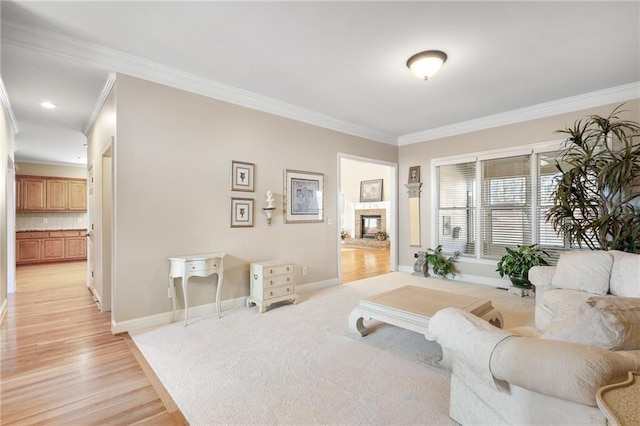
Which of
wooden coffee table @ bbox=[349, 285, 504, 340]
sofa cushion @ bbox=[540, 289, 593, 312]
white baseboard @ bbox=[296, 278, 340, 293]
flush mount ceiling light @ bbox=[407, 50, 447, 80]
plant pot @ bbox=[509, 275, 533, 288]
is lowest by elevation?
white baseboard @ bbox=[296, 278, 340, 293]

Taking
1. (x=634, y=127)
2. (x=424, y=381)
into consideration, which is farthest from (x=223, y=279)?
(x=634, y=127)

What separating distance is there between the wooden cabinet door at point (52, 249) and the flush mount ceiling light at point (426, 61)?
9034mm

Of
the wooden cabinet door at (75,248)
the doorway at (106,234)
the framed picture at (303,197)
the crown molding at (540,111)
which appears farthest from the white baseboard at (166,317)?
the wooden cabinet door at (75,248)

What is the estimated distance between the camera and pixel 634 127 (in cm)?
378

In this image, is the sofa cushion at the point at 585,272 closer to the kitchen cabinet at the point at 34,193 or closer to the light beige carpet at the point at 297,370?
the light beige carpet at the point at 297,370

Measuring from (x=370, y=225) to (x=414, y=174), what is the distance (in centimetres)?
533

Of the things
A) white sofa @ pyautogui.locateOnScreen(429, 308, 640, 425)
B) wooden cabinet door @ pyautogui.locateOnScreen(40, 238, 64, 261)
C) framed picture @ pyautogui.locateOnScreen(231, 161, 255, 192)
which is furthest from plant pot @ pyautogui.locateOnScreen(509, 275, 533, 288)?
wooden cabinet door @ pyautogui.locateOnScreen(40, 238, 64, 261)

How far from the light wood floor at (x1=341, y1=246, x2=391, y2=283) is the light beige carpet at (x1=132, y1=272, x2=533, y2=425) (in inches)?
87.8

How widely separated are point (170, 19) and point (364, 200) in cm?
934

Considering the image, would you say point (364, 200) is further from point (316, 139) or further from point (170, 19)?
point (170, 19)

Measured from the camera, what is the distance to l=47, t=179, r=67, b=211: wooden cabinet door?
7.58 metres

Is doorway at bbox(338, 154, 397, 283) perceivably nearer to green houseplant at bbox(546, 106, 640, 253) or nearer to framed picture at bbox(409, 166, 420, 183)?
framed picture at bbox(409, 166, 420, 183)

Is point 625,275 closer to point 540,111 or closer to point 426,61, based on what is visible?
point 426,61

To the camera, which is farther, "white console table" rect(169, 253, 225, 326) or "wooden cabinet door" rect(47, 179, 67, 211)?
"wooden cabinet door" rect(47, 179, 67, 211)
